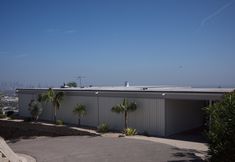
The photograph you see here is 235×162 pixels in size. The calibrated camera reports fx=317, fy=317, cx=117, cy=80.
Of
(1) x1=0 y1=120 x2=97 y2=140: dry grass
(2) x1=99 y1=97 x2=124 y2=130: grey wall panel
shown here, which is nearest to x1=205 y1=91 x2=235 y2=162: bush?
(1) x1=0 y1=120 x2=97 y2=140: dry grass

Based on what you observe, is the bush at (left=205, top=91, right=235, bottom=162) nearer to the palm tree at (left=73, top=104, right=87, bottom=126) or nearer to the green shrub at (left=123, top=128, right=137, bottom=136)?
the green shrub at (left=123, top=128, right=137, bottom=136)

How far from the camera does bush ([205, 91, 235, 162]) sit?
36.5 ft

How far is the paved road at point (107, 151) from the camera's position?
16.6 meters

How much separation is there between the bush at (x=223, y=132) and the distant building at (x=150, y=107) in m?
9.20

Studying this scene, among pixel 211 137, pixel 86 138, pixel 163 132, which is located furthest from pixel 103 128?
pixel 211 137

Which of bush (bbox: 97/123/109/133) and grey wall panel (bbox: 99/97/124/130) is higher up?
grey wall panel (bbox: 99/97/124/130)

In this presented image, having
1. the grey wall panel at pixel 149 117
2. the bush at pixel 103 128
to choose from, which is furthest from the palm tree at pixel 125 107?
the bush at pixel 103 128

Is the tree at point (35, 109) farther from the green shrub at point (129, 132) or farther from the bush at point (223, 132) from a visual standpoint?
the bush at point (223, 132)

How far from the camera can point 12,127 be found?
3275 cm

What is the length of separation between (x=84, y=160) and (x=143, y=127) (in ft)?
28.6

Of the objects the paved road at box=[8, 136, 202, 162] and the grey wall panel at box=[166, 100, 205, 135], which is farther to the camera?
the grey wall panel at box=[166, 100, 205, 135]

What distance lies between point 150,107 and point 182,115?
3342mm

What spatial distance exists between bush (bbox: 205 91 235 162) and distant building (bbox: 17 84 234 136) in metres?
9.20

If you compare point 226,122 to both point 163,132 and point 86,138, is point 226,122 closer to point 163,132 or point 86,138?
point 163,132
